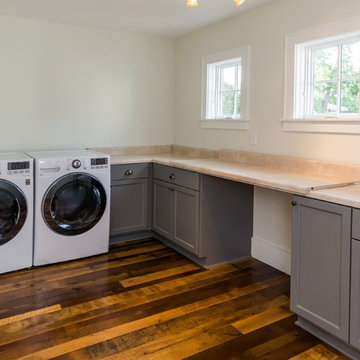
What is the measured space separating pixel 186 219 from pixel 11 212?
4.82 ft

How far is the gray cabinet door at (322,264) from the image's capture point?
2000mm

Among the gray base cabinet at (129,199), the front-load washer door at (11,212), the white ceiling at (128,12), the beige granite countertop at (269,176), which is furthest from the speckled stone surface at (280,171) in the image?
the white ceiling at (128,12)

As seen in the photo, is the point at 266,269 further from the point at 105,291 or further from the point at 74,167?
the point at 74,167

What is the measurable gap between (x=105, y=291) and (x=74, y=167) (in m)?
1.12

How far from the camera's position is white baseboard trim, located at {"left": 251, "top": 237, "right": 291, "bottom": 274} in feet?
10.5

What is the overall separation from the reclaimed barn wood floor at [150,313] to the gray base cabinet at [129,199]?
0.47 meters

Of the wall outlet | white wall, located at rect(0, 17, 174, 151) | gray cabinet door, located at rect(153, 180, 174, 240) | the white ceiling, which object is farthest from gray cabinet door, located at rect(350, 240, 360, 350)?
white wall, located at rect(0, 17, 174, 151)

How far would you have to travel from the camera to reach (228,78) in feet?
12.8

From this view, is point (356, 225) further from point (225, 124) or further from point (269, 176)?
point (225, 124)

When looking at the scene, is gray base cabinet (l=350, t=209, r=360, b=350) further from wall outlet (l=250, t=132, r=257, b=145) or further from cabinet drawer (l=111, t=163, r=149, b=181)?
cabinet drawer (l=111, t=163, r=149, b=181)

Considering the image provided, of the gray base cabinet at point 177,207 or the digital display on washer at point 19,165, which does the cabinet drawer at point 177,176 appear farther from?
the digital display on washer at point 19,165

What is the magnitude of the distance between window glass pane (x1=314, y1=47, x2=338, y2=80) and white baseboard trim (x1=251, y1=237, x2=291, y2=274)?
1423 millimetres

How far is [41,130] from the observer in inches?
153

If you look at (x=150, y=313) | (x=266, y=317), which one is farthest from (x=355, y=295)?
(x=150, y=313)
